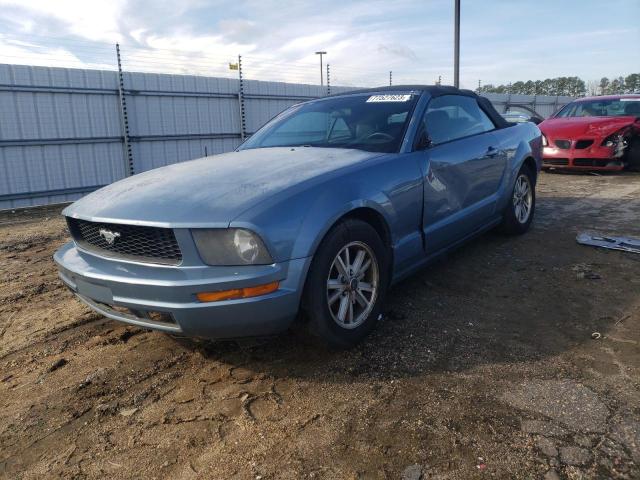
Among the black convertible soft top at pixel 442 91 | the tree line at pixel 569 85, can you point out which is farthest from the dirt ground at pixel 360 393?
the tree line at pixel 569 85

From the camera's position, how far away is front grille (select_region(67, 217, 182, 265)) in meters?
2.42

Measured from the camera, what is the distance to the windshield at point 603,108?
9953 millimetres

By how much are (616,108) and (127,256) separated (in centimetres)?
1074

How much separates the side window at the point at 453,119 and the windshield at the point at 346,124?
0.22m

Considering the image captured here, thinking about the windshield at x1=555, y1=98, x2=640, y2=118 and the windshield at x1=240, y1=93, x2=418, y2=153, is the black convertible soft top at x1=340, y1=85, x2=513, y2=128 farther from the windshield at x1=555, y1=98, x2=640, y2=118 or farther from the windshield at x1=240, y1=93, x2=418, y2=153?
the windshield at x1=555, y1=98, x2=640, y2=118

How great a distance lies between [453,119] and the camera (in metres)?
4.05

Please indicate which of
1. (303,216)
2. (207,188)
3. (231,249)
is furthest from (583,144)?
(231,249)

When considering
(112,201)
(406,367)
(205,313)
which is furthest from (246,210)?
(406,367)

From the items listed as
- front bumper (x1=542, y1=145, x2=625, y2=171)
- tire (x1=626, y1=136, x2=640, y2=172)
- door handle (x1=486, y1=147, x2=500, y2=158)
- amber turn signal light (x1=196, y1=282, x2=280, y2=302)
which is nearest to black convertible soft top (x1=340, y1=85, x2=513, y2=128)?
door handle (x1=486, y1=147, x2=500, y2=158)

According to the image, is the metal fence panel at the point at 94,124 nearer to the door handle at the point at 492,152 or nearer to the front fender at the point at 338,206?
the door handle at the point at 492,152

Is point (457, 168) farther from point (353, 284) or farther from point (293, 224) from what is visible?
point (293, 224)

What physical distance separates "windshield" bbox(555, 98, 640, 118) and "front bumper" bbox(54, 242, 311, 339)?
10.1 metres

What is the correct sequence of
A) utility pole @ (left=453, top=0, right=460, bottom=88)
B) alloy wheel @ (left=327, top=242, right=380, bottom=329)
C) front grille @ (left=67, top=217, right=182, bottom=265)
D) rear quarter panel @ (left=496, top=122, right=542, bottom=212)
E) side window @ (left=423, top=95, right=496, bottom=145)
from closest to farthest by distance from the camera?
front grille @ (left=67, top=217, right=182, bottom=265)
alloy wheel @ (left=327, top=242, right=380, bottom=329)
side window @ (left=423, top=95, right=496, bottom=145)
rear quarter panel @ (left=496, top=122, right=542, bottom=212)
utility pole @ (left=453, top=0, right=460, bottom=88)

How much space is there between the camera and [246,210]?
236 centimetres
